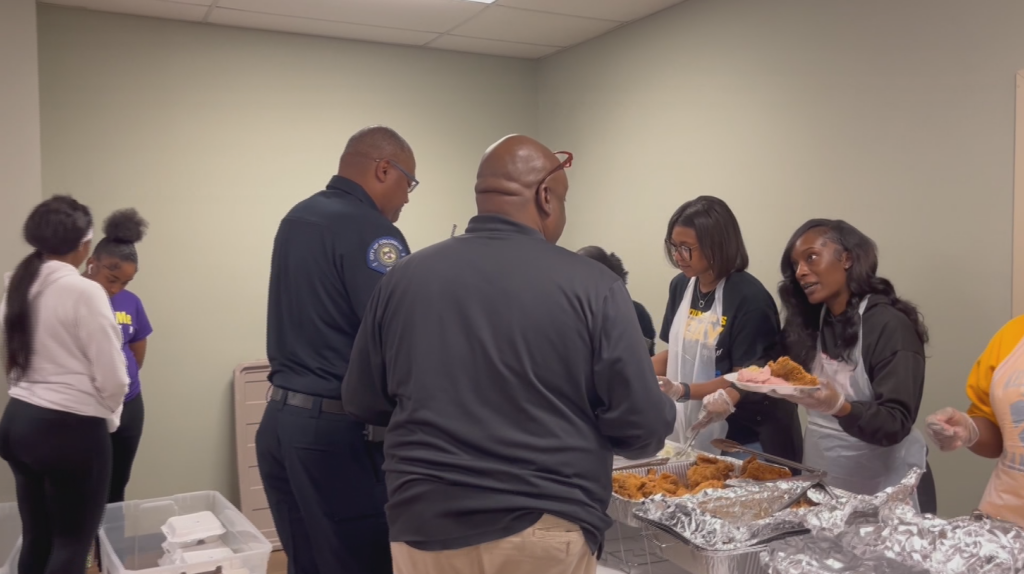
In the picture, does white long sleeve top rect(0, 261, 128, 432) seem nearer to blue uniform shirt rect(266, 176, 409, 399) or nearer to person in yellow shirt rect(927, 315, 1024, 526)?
blue uniform shirt rect(266, 176, 409, 399)

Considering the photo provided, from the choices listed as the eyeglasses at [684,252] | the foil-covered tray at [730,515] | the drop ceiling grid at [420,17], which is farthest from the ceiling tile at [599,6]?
the foil-covered tray at [730,515]

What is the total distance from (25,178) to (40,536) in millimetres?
1407

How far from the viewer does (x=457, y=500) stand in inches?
50.6

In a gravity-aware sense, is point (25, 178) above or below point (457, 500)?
above

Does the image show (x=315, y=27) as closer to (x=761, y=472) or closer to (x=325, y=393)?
(x=325, y=393)

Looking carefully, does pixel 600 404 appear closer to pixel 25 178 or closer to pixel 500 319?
pixel 500 319

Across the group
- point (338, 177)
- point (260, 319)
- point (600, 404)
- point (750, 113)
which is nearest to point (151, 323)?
point (260, 319)

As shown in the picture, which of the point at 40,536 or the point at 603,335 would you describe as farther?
the point at 40,536

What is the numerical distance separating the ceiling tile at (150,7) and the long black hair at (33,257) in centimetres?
136

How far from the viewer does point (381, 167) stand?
2041 mm

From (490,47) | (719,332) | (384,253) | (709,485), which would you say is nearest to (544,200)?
(384,253)

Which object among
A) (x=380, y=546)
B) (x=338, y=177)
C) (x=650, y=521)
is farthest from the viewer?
(x=338, y=177)

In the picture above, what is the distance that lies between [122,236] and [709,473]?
8.51 feet

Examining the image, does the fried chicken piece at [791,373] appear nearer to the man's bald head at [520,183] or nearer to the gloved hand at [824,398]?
the gloved hand at [824,398]
